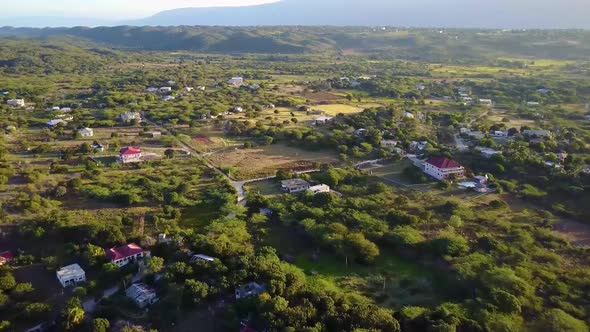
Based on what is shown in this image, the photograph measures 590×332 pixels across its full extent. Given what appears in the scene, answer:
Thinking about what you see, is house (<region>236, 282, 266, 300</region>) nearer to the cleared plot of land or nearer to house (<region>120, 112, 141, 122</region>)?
the cleared plot of land

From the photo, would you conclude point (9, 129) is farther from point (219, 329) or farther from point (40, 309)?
point (219, 329)

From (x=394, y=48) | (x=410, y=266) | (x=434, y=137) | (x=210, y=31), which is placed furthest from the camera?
(x=210, y=31)

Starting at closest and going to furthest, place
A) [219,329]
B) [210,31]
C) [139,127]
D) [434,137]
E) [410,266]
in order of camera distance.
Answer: [219,329]
[410,266]
[434,137]
[139,127]
[210,31]

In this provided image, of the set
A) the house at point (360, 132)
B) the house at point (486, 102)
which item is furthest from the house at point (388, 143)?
the house at point (486, 102)

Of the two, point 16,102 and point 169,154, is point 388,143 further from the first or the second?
point 16,102

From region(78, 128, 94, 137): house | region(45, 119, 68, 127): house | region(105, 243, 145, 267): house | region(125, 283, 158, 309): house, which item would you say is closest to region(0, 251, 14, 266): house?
region(105, 243, 145, 267): house

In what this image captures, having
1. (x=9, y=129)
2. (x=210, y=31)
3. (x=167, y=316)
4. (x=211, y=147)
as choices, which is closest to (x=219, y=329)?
(x=167, y=316)
